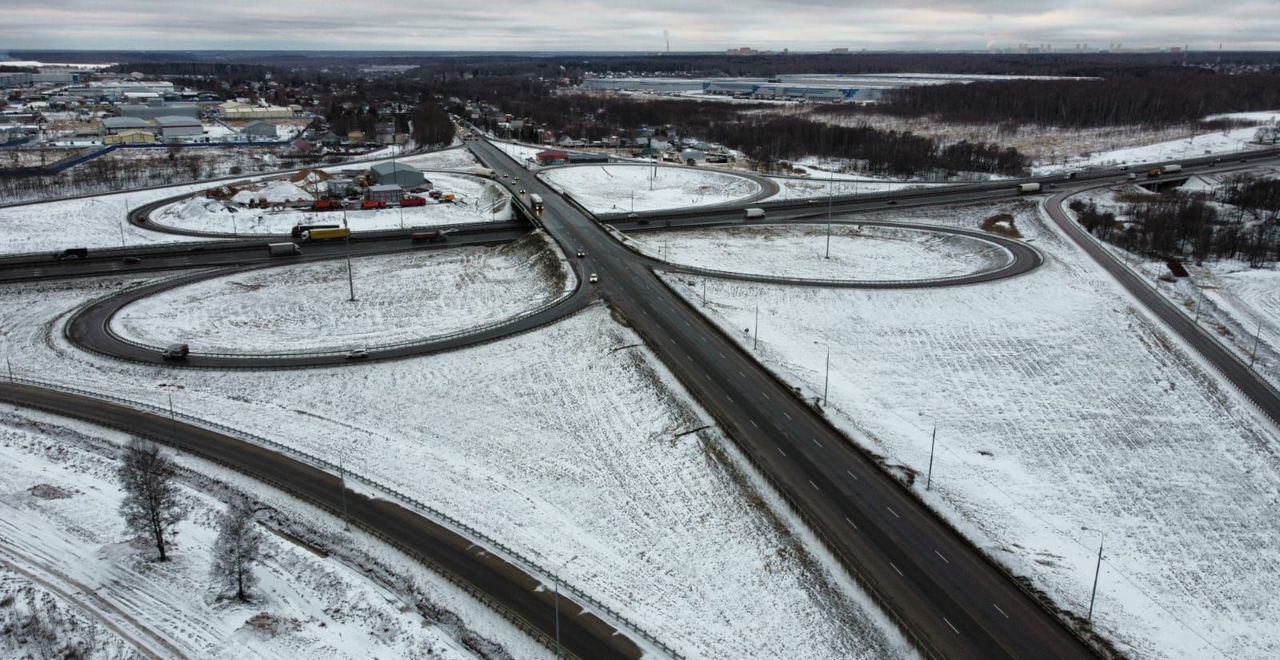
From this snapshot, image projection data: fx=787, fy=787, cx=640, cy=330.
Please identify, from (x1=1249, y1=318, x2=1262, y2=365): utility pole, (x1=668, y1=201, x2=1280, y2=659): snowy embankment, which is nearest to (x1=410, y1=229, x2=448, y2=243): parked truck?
(x1=668, y1=201, x2=1280, y2=659): snowy embankment

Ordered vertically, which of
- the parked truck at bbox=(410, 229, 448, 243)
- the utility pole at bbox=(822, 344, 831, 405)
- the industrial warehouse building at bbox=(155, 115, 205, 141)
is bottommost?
the utility pole at bbox=(822, 344, 831, 405)

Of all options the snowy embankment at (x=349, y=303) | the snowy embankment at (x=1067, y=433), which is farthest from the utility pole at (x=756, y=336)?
the snowy embankment at (x=349, y=303)

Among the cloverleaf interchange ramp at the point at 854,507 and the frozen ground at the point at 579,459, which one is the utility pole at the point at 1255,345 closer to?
the cloverleaf interchange ramp at the point at 854,507

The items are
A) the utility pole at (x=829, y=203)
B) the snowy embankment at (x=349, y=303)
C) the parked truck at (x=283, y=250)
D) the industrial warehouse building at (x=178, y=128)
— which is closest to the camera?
the snowy embankment at (x=349, y=303)

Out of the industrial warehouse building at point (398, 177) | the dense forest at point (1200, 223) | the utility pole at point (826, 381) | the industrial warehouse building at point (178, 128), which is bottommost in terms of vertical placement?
the utility pole at point (826, 381)

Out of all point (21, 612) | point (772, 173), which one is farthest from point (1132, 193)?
point (21, 612)

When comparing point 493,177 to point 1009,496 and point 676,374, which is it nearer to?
point 676,374

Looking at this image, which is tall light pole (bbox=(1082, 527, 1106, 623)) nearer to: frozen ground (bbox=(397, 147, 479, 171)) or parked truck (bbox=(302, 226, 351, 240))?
parked truck (bbox=(302, 226, 351, 240))
